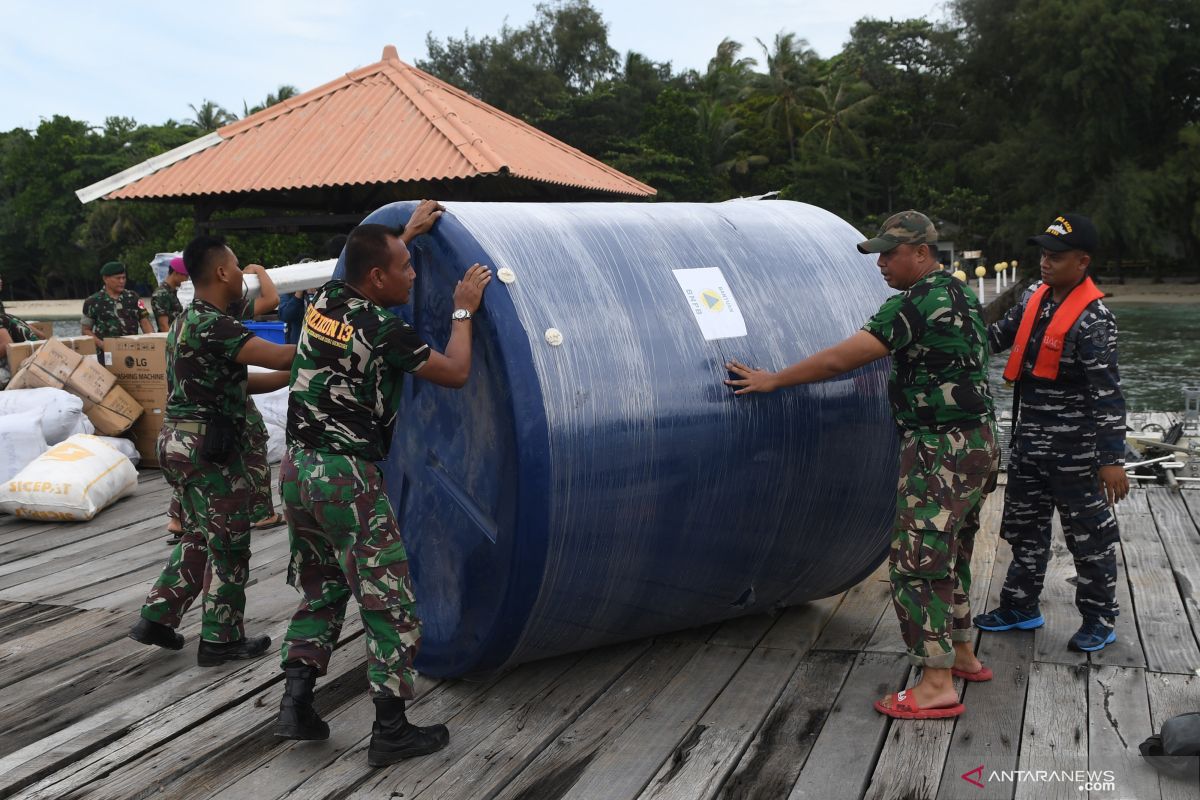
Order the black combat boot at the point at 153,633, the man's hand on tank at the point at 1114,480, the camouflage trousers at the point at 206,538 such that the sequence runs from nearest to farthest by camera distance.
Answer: the man's hand on tank at the point at 1114,480
the camouflage trousers at the point at 206,538
the black combat boot at the point at 153,633


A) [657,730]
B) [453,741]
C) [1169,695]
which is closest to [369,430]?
[453,741]

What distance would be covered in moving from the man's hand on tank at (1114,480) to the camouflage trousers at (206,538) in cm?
343

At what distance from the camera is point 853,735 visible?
3.65m

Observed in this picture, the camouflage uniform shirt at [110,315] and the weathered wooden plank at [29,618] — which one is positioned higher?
the camouflage uniform shirt at [110,315]

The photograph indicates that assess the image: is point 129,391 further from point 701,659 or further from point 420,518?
point 701,659

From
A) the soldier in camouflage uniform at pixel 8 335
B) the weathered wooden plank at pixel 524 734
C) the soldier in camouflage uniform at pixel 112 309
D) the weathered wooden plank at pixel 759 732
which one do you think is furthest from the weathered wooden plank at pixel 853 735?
the soldier in camouflage uniform at pixel 112 309

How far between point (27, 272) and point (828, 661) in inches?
3321

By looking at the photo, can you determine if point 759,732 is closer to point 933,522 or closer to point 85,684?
point 933,522

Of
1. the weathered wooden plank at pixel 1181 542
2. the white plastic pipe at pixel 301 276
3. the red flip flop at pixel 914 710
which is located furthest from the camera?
the white plastic pipe at pixel 301 276

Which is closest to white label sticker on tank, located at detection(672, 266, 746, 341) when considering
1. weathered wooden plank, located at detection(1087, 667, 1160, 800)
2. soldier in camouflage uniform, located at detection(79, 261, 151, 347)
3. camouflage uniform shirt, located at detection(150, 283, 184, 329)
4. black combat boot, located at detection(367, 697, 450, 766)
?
black combat boot, located at detection(367, 697, 450, 766)

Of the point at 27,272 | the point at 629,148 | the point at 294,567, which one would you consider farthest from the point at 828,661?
the point at 27,272

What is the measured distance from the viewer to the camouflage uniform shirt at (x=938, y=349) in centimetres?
363

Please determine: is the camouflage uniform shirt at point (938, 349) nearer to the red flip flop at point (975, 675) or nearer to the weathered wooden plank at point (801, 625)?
the red flip flop at point (975, 675)

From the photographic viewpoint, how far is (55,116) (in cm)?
7038
